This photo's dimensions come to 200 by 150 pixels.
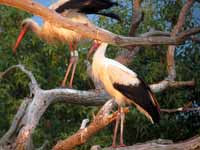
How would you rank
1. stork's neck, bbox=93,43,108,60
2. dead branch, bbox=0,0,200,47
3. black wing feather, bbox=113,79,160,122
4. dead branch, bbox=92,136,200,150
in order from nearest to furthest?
1. dead branch, bbox=0,0,200,47
2. dead branch, bbox=92,136,200,150
3. black wing feather, bbox=113,79,160,122
4. stork's neck, bbox=93,43,108,60

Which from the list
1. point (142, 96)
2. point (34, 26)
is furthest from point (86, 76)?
point (142, 96)

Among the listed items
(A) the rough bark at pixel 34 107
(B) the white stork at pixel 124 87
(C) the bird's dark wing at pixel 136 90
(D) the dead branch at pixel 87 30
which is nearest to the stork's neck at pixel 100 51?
(B) the white stork at pixel 124 87

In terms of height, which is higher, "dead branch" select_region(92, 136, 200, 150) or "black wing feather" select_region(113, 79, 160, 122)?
"black wing feather" select_region(113, 79, 160, 122)

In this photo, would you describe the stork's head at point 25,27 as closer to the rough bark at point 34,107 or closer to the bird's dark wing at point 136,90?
the rough bark at point 34,107

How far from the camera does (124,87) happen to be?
235 inches

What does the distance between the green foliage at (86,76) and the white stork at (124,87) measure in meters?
1.79

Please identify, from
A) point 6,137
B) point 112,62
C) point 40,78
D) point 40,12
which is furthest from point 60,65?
point 40,12

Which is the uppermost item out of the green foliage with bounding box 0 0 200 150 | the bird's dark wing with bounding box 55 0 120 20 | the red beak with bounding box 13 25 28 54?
the bird's dark wing with bounding box 55 0 120 20

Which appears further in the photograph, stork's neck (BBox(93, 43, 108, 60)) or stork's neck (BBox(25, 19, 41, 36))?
stork's neck (BBox(25, 19, 41, 36))

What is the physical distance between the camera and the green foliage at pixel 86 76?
8.25 m

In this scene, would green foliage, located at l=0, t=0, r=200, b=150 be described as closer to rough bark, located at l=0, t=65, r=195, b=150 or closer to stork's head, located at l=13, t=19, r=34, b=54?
stork's head, located at l=13, t=19, r=34, b=54

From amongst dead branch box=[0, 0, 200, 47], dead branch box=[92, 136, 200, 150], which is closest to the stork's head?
dead branch box=[92, 136, 200, 150]

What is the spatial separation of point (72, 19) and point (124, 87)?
1664 mm

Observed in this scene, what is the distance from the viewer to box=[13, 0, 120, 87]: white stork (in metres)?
7.33
